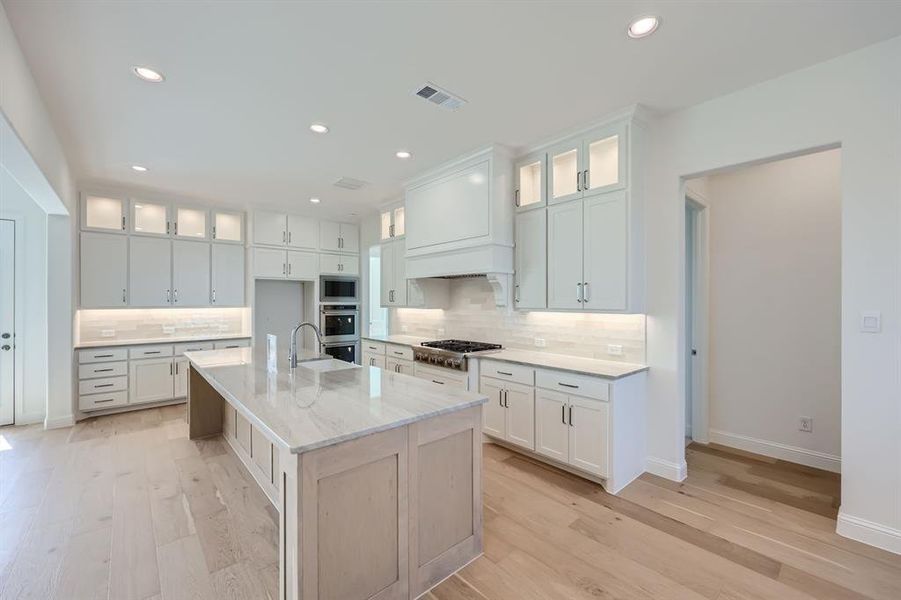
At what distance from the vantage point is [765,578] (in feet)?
6.38

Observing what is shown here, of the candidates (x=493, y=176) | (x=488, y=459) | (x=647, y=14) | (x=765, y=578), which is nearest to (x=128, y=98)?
(x=493, y=176)

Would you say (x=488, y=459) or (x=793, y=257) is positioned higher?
(x=793, y=257)

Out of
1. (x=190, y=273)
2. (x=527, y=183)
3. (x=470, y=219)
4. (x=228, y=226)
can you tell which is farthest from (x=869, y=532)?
(x=228, y=226)

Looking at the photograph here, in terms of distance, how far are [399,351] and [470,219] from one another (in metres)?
1.89

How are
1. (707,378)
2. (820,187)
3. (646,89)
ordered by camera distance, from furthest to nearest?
1. (707,378)
2. (820,187)
3. (646,89)

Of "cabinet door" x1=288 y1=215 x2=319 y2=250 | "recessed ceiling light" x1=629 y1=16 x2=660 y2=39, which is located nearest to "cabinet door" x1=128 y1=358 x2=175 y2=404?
"cabinet door" x1=288 y1=215 x2=319 y2=250

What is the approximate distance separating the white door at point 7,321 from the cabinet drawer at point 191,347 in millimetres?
1516

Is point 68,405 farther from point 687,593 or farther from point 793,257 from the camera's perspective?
point 793,257

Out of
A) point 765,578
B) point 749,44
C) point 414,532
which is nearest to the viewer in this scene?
point 414,532

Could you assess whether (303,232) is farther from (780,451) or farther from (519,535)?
(780,451)

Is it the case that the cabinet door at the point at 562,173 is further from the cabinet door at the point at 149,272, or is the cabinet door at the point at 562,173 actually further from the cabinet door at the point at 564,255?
the cabinet door at the point at 149,272

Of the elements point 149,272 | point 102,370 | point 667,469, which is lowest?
point 667,469

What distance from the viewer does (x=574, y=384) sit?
9.81 ft

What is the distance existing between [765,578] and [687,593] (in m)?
0.46
